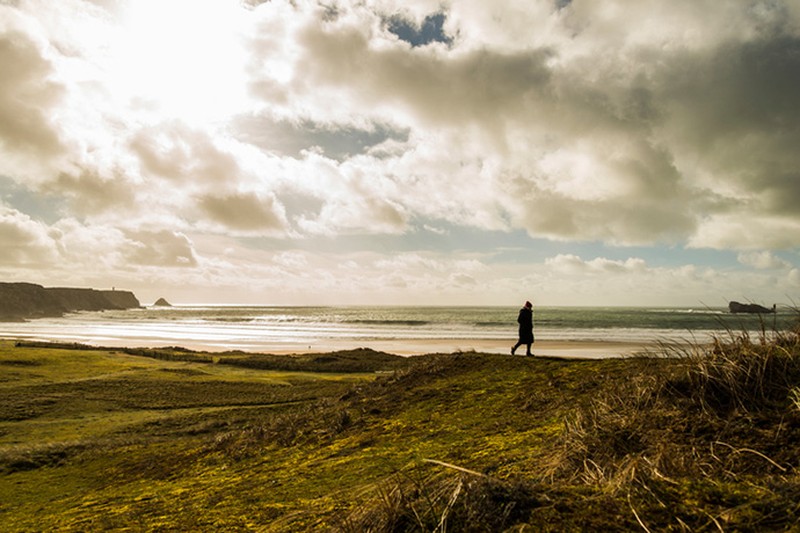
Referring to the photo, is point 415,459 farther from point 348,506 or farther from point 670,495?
point 670,495

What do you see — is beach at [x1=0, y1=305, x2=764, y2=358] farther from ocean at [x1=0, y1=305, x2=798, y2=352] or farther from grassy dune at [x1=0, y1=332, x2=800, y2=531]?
grassy dune at [x1=0, y1=332, x2=800, y2=531]

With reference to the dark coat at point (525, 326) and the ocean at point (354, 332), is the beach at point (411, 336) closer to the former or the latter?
the ocean at point (354, 332)

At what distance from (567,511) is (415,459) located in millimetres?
2320

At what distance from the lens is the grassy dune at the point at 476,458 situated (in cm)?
195

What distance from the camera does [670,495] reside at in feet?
6.50

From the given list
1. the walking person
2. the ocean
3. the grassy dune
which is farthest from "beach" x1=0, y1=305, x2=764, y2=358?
the walking person

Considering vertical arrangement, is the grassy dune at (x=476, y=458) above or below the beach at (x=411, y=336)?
above

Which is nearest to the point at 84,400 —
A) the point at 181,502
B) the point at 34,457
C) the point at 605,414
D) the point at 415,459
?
the point at 34,457

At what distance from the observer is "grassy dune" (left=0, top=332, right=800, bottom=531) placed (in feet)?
6.41

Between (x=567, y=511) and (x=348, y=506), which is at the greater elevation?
(x=567, y=511)

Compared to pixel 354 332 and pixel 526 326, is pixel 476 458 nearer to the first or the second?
pixel 526 326

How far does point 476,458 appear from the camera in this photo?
3734 mm

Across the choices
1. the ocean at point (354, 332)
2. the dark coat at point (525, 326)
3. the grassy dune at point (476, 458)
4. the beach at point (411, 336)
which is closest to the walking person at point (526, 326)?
the dark coat at point (525, 326)

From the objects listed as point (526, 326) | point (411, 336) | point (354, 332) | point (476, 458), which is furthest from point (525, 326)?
point (354, 332)
